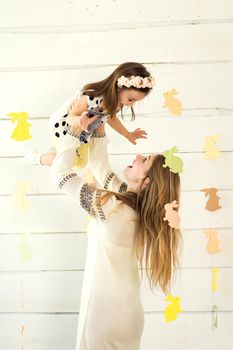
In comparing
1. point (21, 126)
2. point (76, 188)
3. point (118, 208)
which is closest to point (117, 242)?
point (118, 208)

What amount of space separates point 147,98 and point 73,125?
13.9 inches

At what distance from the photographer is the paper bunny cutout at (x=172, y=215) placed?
160 cm

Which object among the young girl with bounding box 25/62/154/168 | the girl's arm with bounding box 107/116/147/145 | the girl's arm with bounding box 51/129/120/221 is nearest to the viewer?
the girl's arm with bounding box 51/129/120/221

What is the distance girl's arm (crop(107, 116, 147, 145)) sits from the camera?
1678mm

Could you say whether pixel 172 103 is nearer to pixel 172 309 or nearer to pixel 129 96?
pixel 129 96

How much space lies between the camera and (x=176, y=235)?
1.64 meters

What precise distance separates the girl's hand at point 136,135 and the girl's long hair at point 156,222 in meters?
0.15

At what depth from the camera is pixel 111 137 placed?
5.84 ft

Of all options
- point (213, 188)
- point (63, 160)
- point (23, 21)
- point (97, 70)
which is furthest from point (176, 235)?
point (23, 21)

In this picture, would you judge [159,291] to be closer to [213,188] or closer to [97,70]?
[213,188]

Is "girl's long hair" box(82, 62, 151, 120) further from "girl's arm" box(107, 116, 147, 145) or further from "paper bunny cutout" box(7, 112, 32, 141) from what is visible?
"paper bunny cutout" box(7, 112, 32, 141)

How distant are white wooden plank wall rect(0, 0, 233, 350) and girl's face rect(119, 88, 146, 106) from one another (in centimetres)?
14

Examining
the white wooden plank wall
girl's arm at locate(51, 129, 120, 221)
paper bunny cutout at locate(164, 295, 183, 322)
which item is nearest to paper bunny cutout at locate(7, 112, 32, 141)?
the white wooden plank wall

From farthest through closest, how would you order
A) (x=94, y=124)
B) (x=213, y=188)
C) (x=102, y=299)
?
(x=213, y=188) < (x=94, y=124) < (x=102, y=299)
